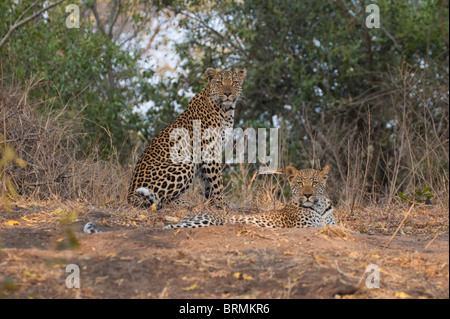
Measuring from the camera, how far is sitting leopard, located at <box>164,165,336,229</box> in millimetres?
6793

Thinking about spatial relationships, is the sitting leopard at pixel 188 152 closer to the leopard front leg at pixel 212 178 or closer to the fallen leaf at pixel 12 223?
the leopard front leg at pixel 212 178

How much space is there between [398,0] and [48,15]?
8.02 m

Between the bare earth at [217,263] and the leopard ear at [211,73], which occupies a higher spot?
the leopard ear at [211,73]

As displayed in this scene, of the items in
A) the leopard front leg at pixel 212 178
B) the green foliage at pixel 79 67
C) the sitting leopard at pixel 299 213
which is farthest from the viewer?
the green foliage at pixel 79 67

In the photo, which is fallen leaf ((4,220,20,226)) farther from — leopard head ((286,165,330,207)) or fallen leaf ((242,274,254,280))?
fallen leaf ((242,274,254,280))

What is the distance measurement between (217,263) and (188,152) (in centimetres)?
359

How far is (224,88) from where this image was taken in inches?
347

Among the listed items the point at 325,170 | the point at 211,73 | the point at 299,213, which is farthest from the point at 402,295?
the point at 211,73

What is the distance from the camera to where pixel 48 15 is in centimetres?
1538

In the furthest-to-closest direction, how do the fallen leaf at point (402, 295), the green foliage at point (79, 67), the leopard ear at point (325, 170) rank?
the green foliage at point (79, 67) → the leopard ear at point (325, 170) → the fallen leaf at point (402, 295)

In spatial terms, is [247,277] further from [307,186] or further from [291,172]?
[291,172]

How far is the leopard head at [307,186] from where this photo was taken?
22.7 ft

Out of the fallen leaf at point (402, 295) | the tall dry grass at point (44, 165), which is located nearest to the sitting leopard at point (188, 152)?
the tall dry grass at point (44, 165)
